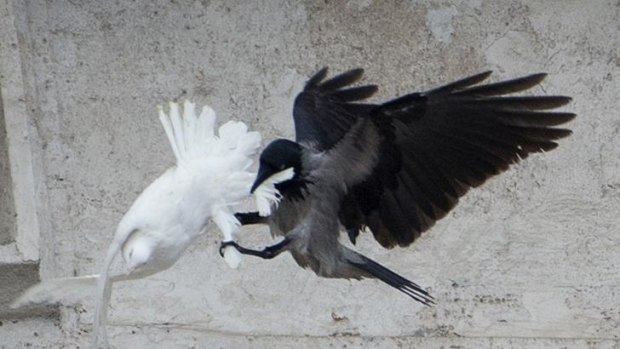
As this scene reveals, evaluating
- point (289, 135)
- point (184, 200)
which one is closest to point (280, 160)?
point (184, 200)

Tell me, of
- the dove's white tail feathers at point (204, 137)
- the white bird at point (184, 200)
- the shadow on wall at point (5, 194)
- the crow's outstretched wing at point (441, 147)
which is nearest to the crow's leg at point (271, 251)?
the crow's outstretched wing at point (441, 147)

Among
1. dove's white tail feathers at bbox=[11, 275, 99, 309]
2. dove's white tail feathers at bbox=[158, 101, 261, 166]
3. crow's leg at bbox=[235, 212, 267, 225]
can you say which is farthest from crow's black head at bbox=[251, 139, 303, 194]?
dove's white tail feathers at bbox=[11, 275, 99, 309]

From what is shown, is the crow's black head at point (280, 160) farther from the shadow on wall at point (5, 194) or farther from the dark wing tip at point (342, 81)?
the shadow on wall at point (5, 194)

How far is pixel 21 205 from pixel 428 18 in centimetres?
93

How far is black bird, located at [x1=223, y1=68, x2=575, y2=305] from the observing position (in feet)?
18.1

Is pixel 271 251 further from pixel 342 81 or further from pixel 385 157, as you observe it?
pixel 342 81

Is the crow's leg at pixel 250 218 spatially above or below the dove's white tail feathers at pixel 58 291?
above

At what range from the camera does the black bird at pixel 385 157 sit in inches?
217

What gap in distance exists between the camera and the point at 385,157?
5621 mm

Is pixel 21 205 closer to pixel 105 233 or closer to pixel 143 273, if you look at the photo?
pixel 105 233

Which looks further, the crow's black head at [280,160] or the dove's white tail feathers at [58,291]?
the crow's black head at [280,160]

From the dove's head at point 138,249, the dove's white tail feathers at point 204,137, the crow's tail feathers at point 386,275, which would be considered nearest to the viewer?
the dove's head at point 138,249

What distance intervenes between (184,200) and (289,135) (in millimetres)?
1098

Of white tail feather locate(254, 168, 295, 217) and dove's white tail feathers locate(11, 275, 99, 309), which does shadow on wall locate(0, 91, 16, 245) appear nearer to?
dove's white tail feathers locate(11, 275, 99, 309)
